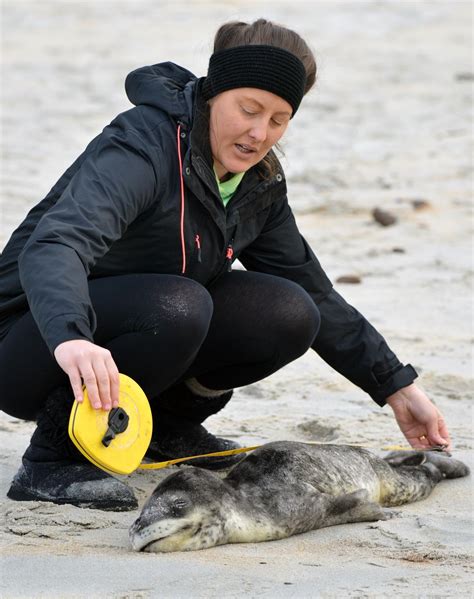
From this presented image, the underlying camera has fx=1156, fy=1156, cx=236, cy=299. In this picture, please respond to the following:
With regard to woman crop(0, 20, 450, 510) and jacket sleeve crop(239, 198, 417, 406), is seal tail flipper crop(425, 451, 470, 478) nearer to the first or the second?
jacket sleeve crop(239, 198, 417, 406)

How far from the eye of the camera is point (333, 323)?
14.1 ft

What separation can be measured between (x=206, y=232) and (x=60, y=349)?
103 centimetres

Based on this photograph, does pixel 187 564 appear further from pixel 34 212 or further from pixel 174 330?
pixel 34 212

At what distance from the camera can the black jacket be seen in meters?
3.15

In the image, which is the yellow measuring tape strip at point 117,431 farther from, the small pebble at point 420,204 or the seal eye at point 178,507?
the small pebble at point 420,204

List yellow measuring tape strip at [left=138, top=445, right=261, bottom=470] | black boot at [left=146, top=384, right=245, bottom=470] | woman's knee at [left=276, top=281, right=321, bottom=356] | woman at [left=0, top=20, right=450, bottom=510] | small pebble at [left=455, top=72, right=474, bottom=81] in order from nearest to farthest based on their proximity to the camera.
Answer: woman at [left=0, top=20, right=450, bottom=510]
woman's knee at [left=276, top=281, right=321, bottom=356]
yellow measuring tape strip at [left=138, top=445, right=261, bottom=470]
black boot at [left=146, top=384, right=245, bottom=470]
small pebble at [left=455, top=72, right=474, bottom=81]

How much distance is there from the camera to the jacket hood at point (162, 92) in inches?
149

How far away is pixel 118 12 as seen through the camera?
1742 cm

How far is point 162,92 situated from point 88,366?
122 centimetres

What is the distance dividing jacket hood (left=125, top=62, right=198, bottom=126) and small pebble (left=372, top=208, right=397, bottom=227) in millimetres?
4768

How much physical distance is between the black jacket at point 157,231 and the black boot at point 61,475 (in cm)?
34

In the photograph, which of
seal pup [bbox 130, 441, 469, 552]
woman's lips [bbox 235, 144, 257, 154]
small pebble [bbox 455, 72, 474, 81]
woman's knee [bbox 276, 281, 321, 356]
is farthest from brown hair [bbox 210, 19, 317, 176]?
small pebble [bbox 455, 72, 474, 81]

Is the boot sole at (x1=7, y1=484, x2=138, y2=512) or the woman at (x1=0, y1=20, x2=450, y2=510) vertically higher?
the woman at (x1=0, y1=20, x2=450, y2=510)

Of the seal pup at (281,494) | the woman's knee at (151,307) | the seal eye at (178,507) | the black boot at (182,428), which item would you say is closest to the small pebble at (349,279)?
the seal pup at (281,494)
